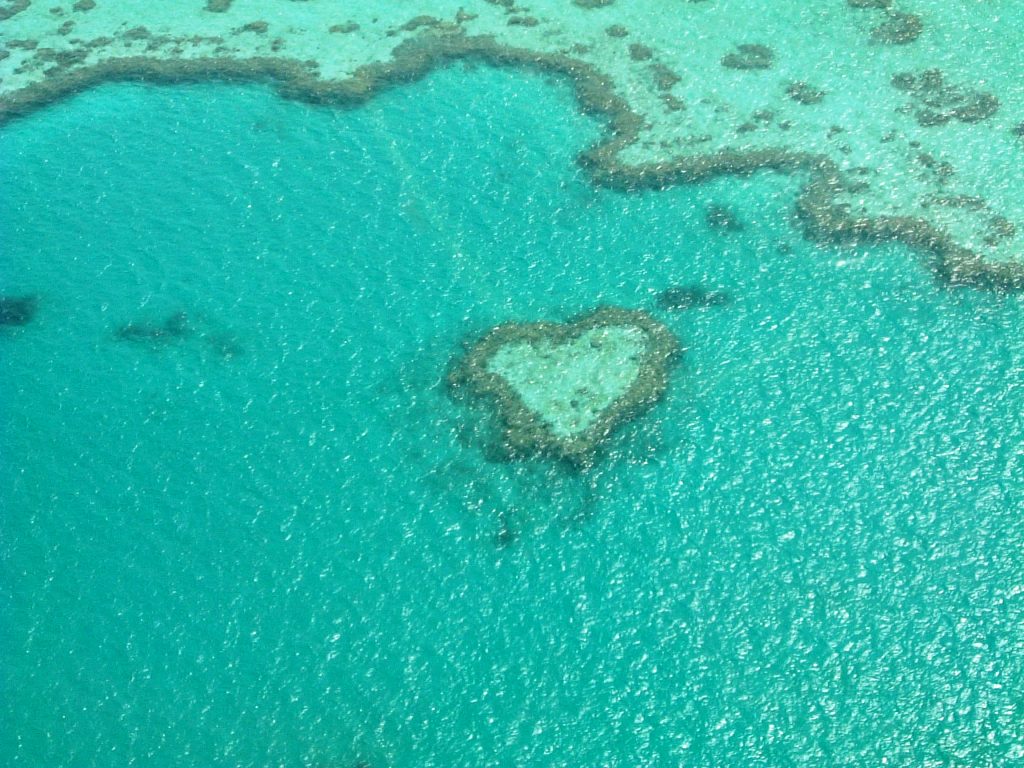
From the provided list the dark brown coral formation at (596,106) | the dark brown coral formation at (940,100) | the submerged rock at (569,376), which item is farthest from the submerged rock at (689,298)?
the dark brown coral formation at (940,100)

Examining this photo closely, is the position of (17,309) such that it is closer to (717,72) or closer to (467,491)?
(467,491)

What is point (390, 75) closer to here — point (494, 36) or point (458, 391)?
point (494, 36)

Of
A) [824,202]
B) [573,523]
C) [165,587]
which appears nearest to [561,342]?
[573,523]

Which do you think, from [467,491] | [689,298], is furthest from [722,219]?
[467,491]

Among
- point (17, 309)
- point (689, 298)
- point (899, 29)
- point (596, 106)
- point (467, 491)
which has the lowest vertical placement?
point (467, 491)

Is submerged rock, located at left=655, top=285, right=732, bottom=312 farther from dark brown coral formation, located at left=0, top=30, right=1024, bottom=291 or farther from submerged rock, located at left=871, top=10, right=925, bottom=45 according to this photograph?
submerged rock, located at left=871, top=10, right=925, bottom=45

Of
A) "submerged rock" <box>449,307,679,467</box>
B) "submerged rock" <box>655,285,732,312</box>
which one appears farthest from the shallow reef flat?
"submerged rock" <box>449,307,679,467</box>
